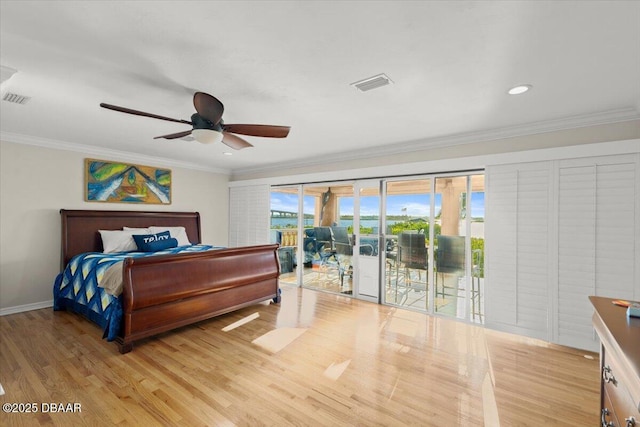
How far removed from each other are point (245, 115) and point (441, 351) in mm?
3106

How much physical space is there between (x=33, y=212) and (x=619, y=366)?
5856mm

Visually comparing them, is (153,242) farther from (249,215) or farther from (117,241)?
(249,215)

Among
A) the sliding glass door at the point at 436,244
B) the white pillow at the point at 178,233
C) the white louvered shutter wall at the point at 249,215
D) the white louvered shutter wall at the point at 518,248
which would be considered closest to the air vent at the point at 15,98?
the white pillow at the point at 178,233

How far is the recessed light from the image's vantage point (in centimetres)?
236

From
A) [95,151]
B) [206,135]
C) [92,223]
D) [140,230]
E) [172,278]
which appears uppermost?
[95,151]

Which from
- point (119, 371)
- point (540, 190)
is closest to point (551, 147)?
point (540, 190)

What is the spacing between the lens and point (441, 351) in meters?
2.91

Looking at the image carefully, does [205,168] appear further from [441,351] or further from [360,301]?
[441,351]

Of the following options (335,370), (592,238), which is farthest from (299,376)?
(592,238)

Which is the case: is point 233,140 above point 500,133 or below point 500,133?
below

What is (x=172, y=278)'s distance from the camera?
3229mm

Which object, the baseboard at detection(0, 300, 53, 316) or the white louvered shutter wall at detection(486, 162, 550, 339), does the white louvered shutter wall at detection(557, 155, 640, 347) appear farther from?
the baseboard at detection(0, 300, 53, 316)

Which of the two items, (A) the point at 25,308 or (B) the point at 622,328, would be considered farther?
(A) the point at 25,308

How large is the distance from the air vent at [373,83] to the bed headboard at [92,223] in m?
4.44
